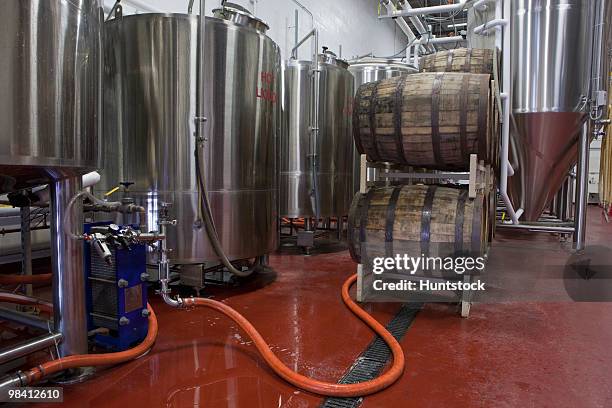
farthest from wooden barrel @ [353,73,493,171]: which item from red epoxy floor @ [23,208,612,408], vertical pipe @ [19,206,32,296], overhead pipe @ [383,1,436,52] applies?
overhead pipe @ [383,1,436,52]

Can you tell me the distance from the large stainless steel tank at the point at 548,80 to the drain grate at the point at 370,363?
2.52 meters

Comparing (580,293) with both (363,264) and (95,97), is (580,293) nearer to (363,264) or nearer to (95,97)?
(363,264)

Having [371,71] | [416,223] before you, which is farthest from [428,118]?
[371,71]

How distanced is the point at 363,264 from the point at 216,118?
1486 millimetres

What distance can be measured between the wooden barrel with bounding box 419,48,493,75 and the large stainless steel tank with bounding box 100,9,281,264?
1.72 m

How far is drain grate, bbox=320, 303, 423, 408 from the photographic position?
5.82 ft

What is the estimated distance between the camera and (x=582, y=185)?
4.35m

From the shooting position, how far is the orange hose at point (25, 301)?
7.41 ft

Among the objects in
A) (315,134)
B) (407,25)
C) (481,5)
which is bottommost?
(315,134)

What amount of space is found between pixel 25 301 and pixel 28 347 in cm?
69

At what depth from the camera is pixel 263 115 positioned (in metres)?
3.37

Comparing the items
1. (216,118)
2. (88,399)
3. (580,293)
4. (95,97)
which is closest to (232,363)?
(88,399)

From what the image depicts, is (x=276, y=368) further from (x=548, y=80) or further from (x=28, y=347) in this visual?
(x=548, y=80)

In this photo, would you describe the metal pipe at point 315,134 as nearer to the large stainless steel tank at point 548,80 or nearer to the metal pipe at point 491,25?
the metal pipe at point 491,25
